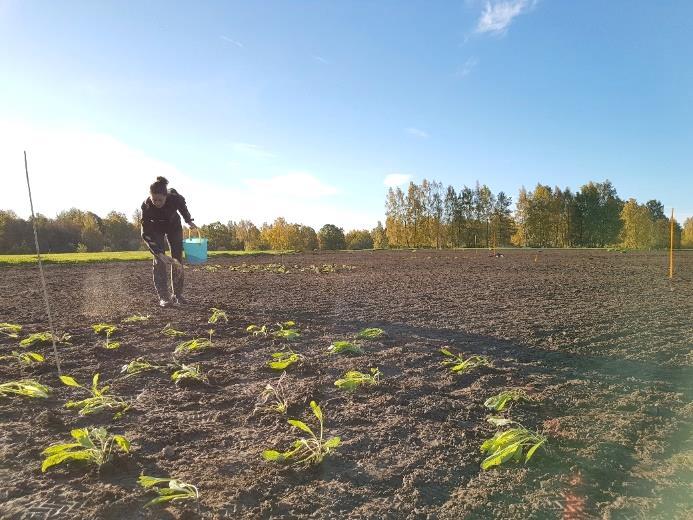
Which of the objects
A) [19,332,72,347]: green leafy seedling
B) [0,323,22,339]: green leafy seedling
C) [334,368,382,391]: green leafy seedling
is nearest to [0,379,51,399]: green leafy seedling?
[19,332,72,347]: green leafy seedling

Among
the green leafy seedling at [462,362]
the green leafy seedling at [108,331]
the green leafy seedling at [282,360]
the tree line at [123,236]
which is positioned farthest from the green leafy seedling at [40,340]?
the tree line at [123,236]

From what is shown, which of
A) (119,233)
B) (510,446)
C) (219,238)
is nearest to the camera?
(510,446)

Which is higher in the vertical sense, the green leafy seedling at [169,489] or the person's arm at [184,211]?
the person's arm at [184,211]

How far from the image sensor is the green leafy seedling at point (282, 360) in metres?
4.01

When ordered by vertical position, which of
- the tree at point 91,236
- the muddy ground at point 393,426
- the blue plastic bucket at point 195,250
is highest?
the tree at point 91,236

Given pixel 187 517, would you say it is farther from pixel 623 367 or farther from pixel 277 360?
pixel 623 367

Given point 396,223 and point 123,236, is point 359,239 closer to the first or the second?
point 396,223

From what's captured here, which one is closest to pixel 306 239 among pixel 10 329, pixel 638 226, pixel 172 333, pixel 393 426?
pixel 638 226

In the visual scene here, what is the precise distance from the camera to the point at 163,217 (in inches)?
278

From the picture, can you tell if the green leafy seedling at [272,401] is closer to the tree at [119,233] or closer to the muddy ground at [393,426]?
the muddy ground at [393,426]

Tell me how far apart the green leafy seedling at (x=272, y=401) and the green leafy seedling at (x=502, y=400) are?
61.5 inches

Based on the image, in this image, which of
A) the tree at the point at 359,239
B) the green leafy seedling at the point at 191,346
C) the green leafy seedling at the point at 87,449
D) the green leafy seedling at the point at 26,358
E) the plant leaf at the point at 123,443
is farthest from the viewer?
the tree at the point at 359,239

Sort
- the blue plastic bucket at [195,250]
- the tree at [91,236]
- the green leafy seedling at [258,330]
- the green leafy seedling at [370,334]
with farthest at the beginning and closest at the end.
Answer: the tree at [91,236]
the blue plastic bucket at [195,250]
the green leafy seedling at [258,330]
the green leafy seedling at [370,334]

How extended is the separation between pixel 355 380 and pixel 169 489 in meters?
1.79
